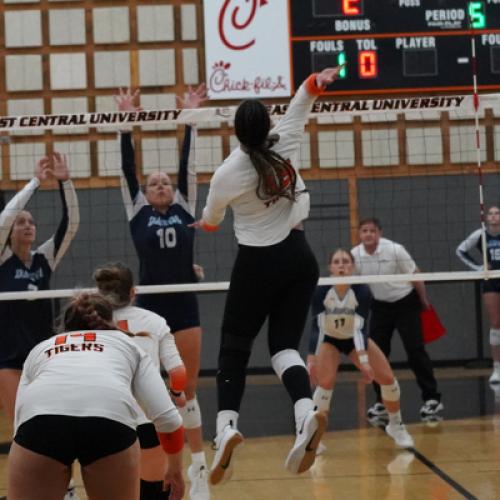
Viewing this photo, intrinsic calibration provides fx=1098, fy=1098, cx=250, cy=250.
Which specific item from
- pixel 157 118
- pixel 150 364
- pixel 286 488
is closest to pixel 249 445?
pixel 286 488

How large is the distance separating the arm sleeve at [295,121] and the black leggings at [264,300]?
1.33 ft

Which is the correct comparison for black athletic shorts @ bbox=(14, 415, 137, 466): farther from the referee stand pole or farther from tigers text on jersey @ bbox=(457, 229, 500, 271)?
the referee stand pole

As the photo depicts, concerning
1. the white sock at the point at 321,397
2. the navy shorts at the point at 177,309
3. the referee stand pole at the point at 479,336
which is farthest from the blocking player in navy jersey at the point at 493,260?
the navy shorts at the point at 177,309

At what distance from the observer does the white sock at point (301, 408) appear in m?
5.06

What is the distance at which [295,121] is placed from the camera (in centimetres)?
519

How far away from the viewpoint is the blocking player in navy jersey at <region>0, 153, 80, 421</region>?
6691mm

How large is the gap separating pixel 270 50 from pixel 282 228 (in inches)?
265

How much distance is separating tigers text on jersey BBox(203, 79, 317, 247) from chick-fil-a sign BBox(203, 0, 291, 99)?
6.51 meters

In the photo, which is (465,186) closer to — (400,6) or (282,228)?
(400,6)

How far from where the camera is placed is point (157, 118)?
25.4 feet

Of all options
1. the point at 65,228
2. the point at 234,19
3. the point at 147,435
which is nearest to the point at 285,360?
the point at 147,435

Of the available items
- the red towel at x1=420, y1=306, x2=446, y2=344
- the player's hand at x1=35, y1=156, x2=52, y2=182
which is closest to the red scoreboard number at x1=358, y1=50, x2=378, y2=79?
the red towel at x1=420, y1=306, x2=446, y2=344

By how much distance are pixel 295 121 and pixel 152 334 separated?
1212mm

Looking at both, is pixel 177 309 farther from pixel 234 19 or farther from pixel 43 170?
pixel 234 19
